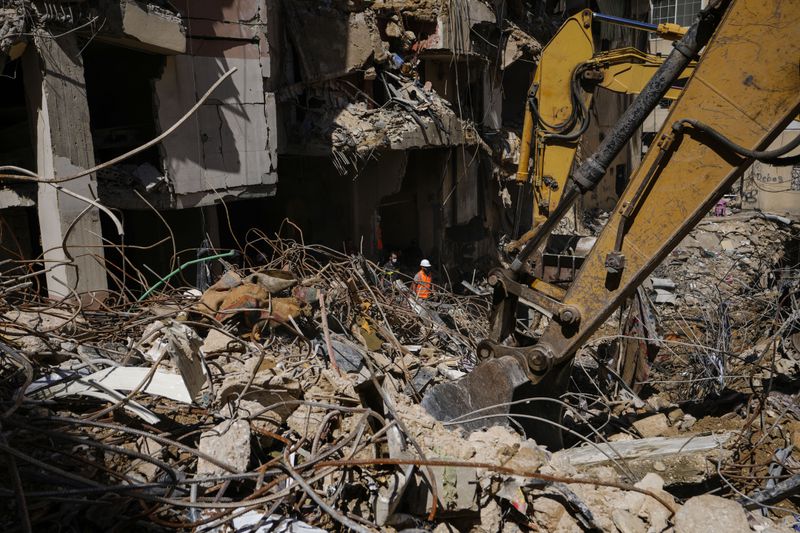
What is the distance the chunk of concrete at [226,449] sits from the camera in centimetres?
305

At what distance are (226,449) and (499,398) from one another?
2.06 metres

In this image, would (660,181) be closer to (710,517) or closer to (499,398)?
(499,398)

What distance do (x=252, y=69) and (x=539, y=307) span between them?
5.39 meters

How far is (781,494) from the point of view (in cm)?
386

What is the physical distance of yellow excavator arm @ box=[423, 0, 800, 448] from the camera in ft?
12.3

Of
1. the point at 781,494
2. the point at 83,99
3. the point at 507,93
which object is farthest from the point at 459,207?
the point at 781,494

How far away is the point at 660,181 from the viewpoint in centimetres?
411

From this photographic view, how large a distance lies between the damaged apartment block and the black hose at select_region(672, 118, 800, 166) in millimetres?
20

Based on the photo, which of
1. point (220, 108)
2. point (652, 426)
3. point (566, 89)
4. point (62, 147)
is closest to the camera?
point (652, 426)

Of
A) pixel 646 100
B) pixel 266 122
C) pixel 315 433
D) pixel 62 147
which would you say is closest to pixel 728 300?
pixel 646 100

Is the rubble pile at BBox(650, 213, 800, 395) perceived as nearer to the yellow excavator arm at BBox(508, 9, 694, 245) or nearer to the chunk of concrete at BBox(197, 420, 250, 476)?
the yellow excavator arm at BBox(508, 9, 694, 245)

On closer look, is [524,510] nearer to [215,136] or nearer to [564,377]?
[564,377]

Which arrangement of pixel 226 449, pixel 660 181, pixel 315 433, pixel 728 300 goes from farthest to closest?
pixel 728 300
pixel 660 181
pixel 315 433
pixel 226 449

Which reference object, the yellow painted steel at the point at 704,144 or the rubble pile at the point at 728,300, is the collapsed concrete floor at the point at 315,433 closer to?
the rubble pile at the point at 728,300
